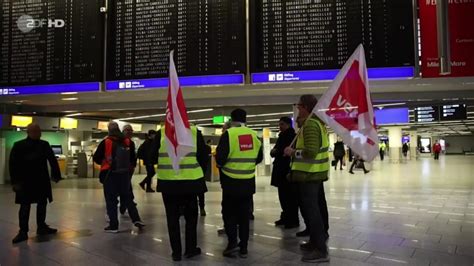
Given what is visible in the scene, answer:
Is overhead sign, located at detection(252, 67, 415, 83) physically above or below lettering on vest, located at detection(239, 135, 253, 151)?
above

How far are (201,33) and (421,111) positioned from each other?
655 inches

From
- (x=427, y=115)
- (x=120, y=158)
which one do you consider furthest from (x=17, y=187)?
(x=427, y=115)

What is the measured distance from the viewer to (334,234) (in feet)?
17.5

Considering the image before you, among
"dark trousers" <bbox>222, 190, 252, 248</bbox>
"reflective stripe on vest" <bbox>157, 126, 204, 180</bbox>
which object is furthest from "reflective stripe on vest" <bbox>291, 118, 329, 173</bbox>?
"reflective stripe on vest" <bbox>157, 126, 204, 180</bbox>

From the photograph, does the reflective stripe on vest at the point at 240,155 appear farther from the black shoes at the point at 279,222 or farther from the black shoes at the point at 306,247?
the black shoes at the point at 279,222

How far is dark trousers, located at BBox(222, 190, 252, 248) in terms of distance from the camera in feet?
14.3

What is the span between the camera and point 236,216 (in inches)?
176

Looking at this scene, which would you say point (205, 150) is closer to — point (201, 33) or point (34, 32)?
point (201, 33)

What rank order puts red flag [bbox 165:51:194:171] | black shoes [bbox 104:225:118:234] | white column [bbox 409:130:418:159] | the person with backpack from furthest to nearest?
white column [bbox 409:130:418:159] < the person with backpack < black shoes [bbox 104:225:118:234] < red flag [bbox 165:51:194:171]

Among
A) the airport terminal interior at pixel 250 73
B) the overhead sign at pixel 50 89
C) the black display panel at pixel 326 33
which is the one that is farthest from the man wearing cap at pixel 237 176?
the overhead sign at pixel 50 89

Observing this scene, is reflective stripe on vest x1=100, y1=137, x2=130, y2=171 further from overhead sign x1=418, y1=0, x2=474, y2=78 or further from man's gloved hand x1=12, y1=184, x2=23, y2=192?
overhead sign x1=418, y1=0, x2=474, y2=78

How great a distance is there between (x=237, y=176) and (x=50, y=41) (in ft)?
14.2

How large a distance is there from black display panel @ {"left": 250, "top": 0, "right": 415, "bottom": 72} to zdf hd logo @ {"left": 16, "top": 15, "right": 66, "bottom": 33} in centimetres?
316

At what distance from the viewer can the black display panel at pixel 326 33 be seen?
18.2ft
